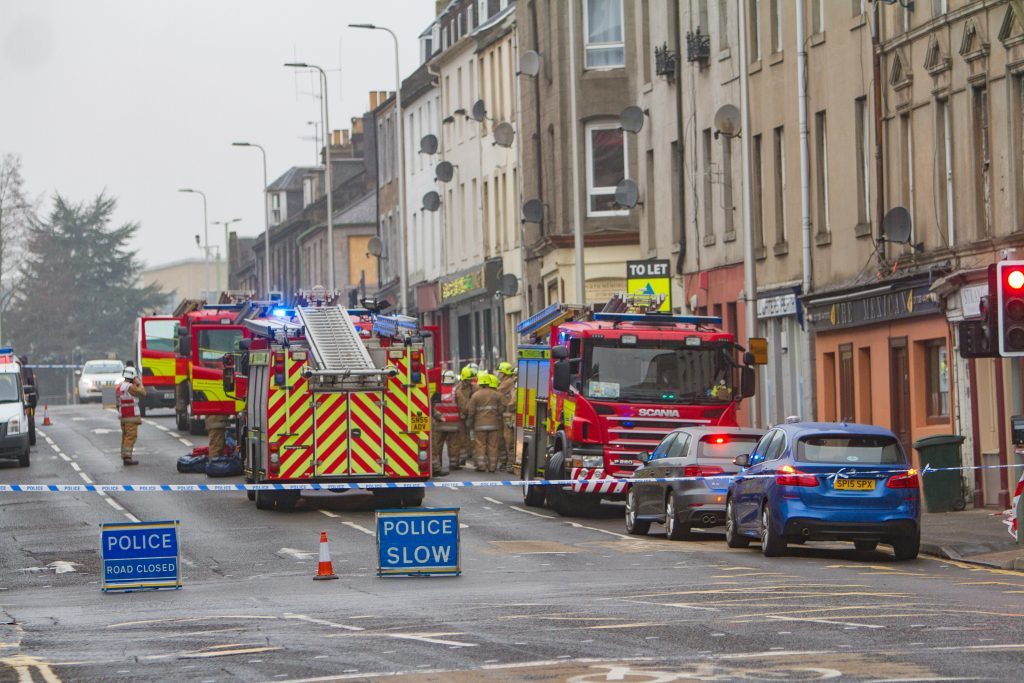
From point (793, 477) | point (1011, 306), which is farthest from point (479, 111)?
point (1011, 306)

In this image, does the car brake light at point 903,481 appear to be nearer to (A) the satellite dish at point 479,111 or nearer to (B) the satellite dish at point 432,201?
(A) the satellite dish at point 479,111

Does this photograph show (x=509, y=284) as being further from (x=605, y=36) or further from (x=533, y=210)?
(x=605, y=36)

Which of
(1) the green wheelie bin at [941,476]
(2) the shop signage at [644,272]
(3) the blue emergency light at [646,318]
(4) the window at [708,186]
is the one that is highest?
(4) the window at [708,186]

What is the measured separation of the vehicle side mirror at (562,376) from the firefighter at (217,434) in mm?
11775

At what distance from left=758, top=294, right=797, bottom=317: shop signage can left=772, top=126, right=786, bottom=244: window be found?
1163mm

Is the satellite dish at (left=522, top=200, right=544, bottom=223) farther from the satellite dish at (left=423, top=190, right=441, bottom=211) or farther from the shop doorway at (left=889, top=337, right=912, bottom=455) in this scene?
the shop doorway at (left=889, top=337, right=912, bottom=455)

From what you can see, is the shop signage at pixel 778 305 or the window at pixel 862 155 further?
the shop signage at pixel 778 305

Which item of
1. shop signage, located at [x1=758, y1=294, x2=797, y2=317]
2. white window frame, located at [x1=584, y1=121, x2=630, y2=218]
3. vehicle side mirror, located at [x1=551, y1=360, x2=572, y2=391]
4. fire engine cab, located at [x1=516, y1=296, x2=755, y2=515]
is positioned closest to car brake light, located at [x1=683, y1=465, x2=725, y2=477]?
fire engine cab, located at [x1=516, y1=296, x2=755, y2=515]

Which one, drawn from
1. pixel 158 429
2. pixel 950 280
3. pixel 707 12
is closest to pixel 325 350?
pixel 950 280

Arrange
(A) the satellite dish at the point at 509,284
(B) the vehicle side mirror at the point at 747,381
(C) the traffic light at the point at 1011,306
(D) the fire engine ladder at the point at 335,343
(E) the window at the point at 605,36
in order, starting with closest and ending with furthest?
(C) the traffic light at the point at 1011,306 < (B) the vehicle side mirror at the point at 747,381 < (D) the fire engine ladder at the point at 335,343 < (E) the window at the point at 605,36 < (A) the satellite dish at the point at 509,284

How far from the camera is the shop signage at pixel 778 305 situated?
40.8 metres

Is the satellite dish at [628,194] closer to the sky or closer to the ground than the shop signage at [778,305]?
closer to the sky

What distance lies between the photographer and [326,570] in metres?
21.5

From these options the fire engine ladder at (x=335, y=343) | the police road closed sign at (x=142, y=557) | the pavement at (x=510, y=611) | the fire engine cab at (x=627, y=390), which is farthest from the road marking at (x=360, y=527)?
the police road closed sign at (x=142, y=557)
